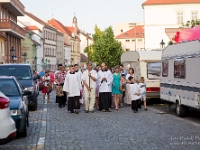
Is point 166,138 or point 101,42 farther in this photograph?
point 101,42

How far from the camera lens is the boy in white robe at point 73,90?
19250 millimetres

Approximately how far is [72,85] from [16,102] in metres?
7.82

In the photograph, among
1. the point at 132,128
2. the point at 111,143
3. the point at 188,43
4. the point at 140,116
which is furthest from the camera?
the point at 140,116

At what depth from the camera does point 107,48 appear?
96.2 metres

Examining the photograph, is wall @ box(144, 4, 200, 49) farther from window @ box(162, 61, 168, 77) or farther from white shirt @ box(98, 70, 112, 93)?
window @ box(162, 61, 168, 77)

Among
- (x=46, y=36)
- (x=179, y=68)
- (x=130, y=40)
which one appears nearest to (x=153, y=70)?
(x=179, y=68)

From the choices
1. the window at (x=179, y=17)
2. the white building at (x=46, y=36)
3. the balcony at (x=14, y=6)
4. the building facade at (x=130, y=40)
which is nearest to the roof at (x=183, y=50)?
the balcony at (x=14, y=6)

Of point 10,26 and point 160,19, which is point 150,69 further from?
point 160,19

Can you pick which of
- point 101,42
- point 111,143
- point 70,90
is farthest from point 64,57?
point 111,143

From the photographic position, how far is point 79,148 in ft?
33.9

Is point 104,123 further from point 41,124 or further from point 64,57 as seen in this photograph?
point 64,57

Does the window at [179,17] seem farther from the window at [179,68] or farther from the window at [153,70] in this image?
the window at [179,68]

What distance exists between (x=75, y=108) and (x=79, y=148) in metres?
8.81

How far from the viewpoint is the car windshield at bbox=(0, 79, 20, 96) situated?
42.2ft
